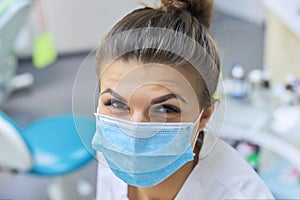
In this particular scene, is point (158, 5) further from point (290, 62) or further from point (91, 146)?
point (290, 62)

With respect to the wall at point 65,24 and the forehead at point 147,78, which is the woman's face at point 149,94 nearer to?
the forehead at point 147,78

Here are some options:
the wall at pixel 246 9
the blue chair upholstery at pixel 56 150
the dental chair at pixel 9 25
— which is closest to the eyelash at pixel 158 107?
the blue chair upholstery at pixel 56 150

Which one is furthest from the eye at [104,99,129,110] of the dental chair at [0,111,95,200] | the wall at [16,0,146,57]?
the wall at [16,0,146,57]

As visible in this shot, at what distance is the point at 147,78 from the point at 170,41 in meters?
0.05

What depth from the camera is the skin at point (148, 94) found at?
0.51 m

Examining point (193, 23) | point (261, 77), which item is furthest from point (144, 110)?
point (261, 77)

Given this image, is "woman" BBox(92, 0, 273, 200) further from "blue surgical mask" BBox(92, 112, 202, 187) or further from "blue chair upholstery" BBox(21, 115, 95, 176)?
"blue chair upholstery" BBox(21, 115, 95, 176)

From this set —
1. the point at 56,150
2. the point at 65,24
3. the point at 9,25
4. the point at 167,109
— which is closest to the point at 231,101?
the point at 56,150

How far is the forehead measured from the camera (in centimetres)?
51

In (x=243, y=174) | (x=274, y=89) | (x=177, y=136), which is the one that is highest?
(x=177, y=136)

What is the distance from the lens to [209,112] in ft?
1.86

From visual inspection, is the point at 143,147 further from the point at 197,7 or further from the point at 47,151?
the point at 47,151

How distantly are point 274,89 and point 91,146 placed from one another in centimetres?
110

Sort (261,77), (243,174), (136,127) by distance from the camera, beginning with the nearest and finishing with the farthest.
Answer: (136,127) < (243,174) < (261,77)
